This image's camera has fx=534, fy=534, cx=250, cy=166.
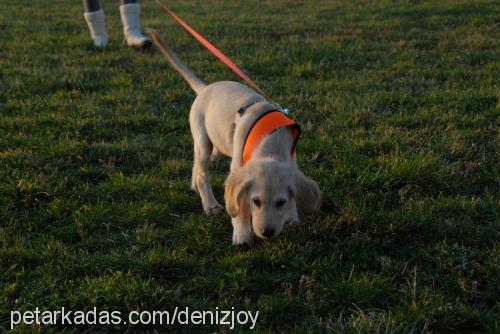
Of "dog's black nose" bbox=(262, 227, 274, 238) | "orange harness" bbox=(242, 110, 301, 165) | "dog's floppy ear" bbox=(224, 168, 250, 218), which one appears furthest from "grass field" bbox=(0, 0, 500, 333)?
"orange harness" bbox=(242, 110, 301, 165)

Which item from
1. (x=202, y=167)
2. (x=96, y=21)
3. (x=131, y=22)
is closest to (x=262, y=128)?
(x=202, y=167)

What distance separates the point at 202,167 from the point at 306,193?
48.3 inches

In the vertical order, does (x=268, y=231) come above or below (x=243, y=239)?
above

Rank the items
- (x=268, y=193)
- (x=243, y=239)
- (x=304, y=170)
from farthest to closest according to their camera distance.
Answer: (x=304, y=170) < (x=243, y=239) < (x=268, y=193)

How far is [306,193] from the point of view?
3.26 m

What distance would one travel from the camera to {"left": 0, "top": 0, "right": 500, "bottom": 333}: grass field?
3.05 metres

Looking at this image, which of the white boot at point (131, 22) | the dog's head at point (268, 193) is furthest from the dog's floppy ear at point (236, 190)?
the white boot at point (131, 22)

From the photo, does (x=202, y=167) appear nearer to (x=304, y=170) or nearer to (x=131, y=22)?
(x=304, y=170)

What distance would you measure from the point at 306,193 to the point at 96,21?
6.89 metres

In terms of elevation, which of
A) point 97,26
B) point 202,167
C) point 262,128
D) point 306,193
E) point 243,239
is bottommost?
point 243,239

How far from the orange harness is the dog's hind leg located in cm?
60

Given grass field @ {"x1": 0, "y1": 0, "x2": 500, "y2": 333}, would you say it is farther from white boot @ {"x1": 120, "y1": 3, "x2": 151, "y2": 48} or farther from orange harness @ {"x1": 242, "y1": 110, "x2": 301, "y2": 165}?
orange harness @ {"x1": 242, "y1": 110, "x2": 301, "y2": 165}

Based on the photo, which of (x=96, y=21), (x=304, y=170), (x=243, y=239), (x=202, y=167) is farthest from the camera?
(x=96, y=21)

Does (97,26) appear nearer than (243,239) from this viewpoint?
No
